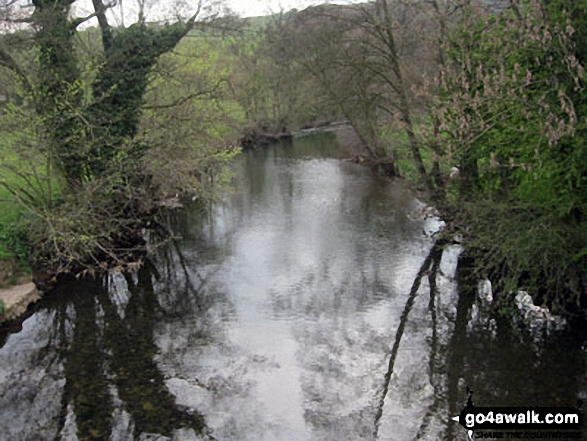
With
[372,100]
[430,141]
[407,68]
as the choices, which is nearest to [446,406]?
[430,141]

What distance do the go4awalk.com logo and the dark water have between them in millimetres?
214

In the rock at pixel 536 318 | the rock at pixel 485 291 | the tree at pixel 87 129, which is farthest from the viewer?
the tree at pixel 87 129

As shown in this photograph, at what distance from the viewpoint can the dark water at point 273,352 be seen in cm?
951

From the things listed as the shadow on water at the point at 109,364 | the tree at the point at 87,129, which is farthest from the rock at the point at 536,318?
the tree at the point at 87,129

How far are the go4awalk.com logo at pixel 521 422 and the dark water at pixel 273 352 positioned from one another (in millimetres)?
214

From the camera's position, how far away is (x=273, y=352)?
38.9 ft

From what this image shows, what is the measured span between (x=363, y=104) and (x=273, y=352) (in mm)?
16738

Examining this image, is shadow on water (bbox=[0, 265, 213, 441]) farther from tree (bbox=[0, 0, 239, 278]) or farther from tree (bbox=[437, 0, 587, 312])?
tree (bbox=[437, 0, 587, 312])

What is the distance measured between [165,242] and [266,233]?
3.56m

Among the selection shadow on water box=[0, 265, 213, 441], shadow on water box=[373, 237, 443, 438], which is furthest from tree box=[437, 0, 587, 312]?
shadow on water box=[0, 265, 213, 441]

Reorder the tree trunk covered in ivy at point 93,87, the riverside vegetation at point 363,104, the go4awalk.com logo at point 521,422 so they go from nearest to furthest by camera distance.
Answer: the go4awalk.com logo at point 521,422 → the riverside vegetation at point 363,104 → the tree trunk covered in ivy at point 93,87

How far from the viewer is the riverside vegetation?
33.8ft

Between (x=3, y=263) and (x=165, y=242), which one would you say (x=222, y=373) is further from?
(x=165, y=242)

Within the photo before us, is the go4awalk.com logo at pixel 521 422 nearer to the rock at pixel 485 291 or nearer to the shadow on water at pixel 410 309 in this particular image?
the shadow on water at pixel 410 309
